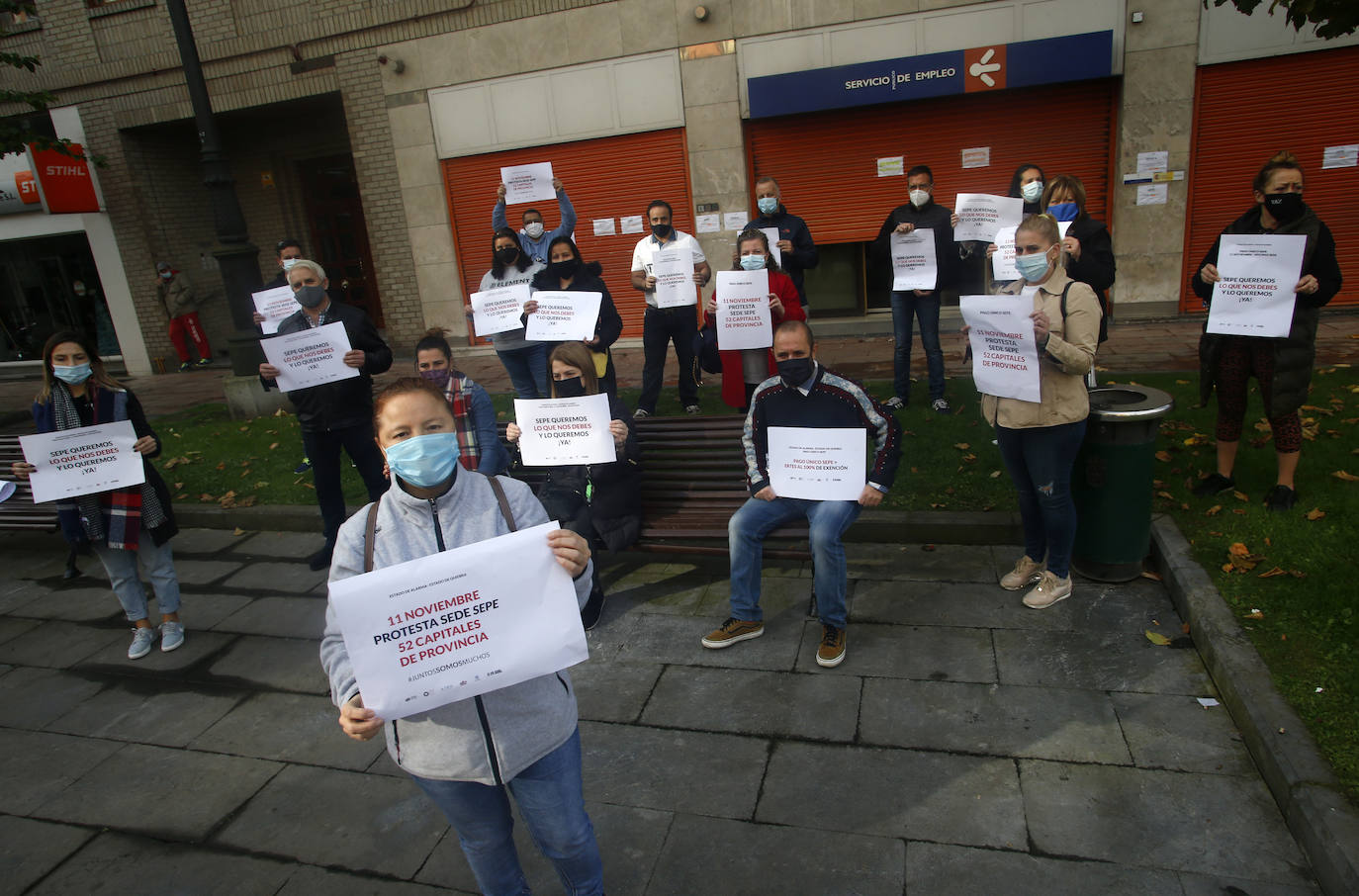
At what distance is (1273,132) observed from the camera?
33.9 ft

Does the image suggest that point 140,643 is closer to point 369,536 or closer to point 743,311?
point 369,536

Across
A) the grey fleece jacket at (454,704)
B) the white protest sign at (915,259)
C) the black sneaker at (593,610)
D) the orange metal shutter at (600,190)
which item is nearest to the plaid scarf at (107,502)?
the black sneaker at (593,610)

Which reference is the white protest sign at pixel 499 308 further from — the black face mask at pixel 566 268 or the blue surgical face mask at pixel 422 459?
the blue surgical face mask at pixel 422 459

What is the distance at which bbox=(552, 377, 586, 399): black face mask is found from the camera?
5.00 meters

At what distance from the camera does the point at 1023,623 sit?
452 cm

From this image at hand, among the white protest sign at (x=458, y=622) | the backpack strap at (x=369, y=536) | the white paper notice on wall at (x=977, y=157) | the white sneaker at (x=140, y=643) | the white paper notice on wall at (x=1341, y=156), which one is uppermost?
the white paper notice on wall at (x=977, y=157)

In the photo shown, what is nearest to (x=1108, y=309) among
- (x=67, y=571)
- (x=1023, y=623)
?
(x=1023, y=623)

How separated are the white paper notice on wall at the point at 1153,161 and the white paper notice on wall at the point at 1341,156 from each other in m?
1.84

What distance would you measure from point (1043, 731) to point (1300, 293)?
3.16m

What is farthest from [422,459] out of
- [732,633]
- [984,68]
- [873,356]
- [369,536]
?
[984,68]

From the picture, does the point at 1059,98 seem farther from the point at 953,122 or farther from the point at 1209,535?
the point at 1209,535

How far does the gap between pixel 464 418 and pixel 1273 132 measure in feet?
35.7

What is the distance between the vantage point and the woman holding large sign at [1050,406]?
14.0 ft

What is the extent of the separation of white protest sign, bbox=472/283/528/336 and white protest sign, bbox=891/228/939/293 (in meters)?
3.23
